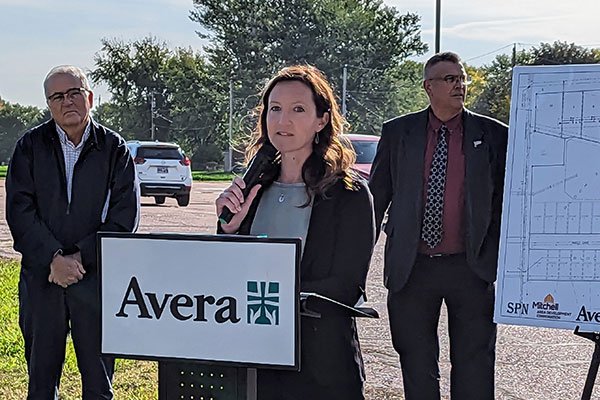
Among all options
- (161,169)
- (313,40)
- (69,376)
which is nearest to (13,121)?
(313,40)

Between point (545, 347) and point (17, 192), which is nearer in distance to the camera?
point (17, 192)

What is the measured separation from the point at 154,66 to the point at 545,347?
206ft

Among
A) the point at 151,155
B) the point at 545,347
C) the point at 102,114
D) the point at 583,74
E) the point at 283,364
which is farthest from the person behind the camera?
the point at 102,114

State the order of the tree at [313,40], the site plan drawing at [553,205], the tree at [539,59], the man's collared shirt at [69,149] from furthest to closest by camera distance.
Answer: the tree at [313,40] < the tree at [539,59] < the man's collared shirt at [69,149] < the site plan drawing at [553,205]

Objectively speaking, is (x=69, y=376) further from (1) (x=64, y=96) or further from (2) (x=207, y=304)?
(2) (x=207, y=304)

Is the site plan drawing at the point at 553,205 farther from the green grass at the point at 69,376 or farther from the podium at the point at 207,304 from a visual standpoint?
the green grass at the point at 69,376

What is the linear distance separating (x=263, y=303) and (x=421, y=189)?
171 cm

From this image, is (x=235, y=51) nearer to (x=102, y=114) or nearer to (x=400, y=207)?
(x=102, y=114)

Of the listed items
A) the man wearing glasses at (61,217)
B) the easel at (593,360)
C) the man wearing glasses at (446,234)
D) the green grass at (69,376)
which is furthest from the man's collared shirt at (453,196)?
the green grass at (69,376)

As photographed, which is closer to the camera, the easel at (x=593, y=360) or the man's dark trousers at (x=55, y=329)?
the easel at (x=593, y=360)

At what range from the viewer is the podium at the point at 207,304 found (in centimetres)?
251

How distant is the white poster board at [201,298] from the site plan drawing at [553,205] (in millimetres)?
1235

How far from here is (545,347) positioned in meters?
6.93

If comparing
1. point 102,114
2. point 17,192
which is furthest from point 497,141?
point 102,114
